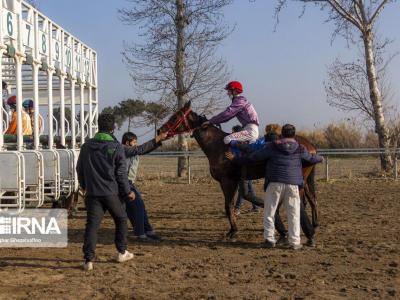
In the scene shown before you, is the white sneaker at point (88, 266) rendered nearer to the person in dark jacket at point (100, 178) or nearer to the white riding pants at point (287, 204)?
the person in dark jacket at point (100, 178)

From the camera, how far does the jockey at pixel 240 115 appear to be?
911 centimetres

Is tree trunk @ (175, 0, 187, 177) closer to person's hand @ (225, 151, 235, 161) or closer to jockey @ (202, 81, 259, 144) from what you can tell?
jockey @ (202, 81, 259, 144)

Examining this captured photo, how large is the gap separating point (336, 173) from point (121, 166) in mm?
16844

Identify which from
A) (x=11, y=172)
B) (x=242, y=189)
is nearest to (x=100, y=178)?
(x=11, y=172)

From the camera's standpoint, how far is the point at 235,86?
30.0ft

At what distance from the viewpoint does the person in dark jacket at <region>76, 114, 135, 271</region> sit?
686 cm

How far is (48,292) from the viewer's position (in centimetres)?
590

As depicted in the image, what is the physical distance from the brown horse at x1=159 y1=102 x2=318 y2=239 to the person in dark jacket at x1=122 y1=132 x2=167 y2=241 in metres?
0.54

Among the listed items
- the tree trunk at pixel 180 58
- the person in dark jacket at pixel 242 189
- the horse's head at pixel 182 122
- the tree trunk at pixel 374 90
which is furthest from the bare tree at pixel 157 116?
the horse's head at pixel 182 122

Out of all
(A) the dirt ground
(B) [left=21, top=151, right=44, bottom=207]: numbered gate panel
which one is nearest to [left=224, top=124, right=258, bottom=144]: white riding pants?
(A) the dirt ground

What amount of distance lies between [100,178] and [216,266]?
1813 mm

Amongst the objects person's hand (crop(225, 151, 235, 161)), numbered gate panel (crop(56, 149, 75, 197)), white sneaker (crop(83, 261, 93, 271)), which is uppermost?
person's hand (crop(225, 151, 235, 161))

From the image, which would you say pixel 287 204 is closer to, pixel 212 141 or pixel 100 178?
pixel 212 141

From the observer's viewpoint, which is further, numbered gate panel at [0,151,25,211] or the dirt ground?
numbered gate panel at [0,151,25,211]
